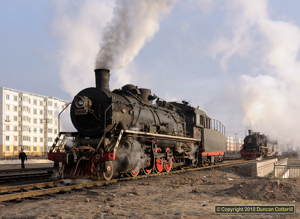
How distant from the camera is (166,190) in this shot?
9133 mm

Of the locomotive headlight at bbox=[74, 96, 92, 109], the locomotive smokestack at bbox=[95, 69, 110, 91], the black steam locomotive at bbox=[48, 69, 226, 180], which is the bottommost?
the black steam locomotive at bbox=[48, 69, 226, 180]

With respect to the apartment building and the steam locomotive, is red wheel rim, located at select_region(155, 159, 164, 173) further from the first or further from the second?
the apartment building

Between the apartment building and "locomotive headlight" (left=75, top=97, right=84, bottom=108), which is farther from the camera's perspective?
the apartment building

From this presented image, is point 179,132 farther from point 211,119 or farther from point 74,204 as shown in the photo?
point 74,204

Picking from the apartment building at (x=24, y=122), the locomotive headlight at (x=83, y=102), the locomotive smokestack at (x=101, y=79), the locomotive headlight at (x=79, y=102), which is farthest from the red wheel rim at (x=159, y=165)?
the apartment building at (x=24, y=122)

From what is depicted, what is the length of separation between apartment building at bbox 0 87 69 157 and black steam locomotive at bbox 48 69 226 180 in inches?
2086

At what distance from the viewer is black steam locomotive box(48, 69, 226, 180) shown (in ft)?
35.2

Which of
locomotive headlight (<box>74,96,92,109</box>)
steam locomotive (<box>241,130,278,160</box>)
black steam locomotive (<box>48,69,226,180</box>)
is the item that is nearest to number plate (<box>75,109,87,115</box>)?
black steam locomotive (<box>48,69,226,180</box>)

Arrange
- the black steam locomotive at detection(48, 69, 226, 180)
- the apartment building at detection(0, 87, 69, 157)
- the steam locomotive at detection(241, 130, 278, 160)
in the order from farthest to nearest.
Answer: the apartment building at detection(0, 87, 69, 157) < the steam locomotive at detection(241, 130, 278, 160) < the black steam locomotive at detection(48, 69, 226, 180)

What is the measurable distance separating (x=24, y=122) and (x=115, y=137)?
2576 inches

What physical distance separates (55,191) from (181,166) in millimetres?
10816

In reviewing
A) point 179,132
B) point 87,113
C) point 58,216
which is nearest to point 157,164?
point 179,132

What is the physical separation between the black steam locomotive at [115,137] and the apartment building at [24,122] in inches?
2086

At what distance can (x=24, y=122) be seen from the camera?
70312 millimetres
